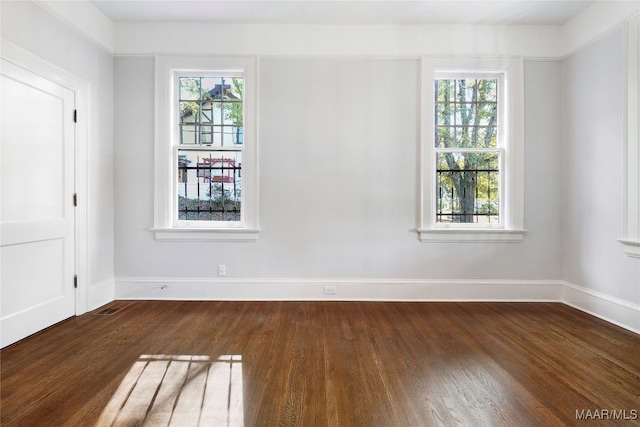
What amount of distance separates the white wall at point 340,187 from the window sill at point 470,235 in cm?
7

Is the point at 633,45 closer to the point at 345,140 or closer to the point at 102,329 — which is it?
the point at 345,140

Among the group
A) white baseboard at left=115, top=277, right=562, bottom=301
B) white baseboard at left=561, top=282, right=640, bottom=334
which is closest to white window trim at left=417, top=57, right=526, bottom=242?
white baseboard at left=115, top=277, right=562, bottom=301

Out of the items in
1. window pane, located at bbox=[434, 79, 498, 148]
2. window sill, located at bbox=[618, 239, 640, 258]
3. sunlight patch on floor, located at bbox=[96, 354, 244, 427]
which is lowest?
sunlight patch on floor, located at bbox=[96, 354, 244, 427]

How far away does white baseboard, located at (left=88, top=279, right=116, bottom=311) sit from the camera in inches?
125

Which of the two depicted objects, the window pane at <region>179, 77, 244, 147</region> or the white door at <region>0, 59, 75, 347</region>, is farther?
the window pane at <region>179, 77, 244, 147</region>

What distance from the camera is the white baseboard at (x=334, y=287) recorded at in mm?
3475

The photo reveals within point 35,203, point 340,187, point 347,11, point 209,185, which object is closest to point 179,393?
point 35,203

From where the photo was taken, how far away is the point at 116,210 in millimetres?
3496

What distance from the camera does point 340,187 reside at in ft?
11.4

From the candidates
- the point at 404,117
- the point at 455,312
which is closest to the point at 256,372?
the point at 455,312

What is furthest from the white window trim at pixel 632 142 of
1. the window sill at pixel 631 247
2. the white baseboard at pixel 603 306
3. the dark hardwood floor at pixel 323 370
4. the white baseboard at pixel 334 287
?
the white baseboard at pixel 334 287

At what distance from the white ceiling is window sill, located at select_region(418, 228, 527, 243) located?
2200 mm

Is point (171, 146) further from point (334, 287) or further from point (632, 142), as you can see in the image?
point (632, 142)

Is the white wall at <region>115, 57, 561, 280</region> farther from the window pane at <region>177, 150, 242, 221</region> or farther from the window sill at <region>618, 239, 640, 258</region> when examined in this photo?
the window sill at <region>618, 239, 640, 258</region>
